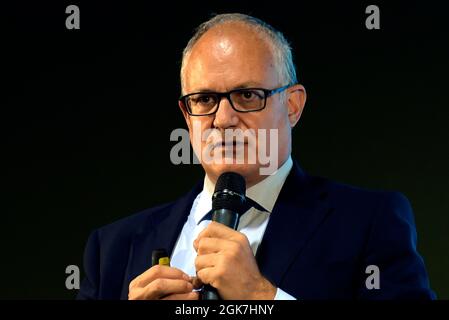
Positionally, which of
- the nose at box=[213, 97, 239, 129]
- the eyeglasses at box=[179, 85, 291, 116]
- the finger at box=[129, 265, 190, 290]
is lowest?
the finger at box=[129, 265, 190, 290]

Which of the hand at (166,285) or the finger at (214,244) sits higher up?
the finger at (214,244)

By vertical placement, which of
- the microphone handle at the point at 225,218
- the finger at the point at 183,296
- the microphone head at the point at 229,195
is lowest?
the finger at the point at 183,296

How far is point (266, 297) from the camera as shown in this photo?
147cm

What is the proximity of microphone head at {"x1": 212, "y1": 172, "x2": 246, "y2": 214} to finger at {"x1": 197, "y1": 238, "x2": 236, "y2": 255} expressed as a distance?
84 mm

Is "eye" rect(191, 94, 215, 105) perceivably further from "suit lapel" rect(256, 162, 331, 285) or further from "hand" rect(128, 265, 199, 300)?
"hand" rect(128, 265, 199, 300)

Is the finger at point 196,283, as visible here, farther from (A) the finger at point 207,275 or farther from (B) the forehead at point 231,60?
(B) the forehead at point 231,60

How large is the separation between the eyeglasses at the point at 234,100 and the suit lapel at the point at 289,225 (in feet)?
0.93

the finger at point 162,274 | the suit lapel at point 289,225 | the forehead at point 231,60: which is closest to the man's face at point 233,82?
the forehead at point 231,60

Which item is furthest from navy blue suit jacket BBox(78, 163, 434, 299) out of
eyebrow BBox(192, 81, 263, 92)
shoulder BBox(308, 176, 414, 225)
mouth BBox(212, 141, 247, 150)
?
eyebrow BBox(192, 81, 263, 92)

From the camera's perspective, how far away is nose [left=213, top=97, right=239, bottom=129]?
1.74 metres

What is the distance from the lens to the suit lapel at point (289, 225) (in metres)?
1.68
